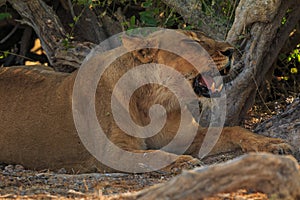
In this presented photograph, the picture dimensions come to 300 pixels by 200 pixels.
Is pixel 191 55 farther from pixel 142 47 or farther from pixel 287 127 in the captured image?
pixel 287 127

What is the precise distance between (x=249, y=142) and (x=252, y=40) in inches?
40.1

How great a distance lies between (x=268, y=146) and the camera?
14.3 feet

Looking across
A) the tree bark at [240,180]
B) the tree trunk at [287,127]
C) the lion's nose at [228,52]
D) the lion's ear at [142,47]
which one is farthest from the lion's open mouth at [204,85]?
the tree bark at [240,180]

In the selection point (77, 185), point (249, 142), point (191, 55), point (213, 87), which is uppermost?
point (191, 55)

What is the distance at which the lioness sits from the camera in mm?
4578

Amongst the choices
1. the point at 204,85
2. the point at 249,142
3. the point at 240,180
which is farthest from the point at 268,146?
the point at 240,180

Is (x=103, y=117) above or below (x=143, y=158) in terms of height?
above

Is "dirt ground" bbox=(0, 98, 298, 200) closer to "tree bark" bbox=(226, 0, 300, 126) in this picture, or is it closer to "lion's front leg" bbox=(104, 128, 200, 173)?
"lion's front leg" bbox=(104, 128, 200, 173)

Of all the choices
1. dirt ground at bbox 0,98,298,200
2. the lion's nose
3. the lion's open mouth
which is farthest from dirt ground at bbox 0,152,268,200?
the lion's nose

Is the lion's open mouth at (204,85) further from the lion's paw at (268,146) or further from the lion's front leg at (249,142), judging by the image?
the lion's paw at (268,146)

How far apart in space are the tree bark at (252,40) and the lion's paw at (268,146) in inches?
29.4

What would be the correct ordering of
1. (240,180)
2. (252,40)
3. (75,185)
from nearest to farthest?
(240,180) → (75,185) → (252,40)

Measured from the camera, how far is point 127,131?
4.59 m

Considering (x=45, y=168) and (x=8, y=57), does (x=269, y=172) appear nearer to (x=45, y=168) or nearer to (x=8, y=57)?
(x=45, y=168)
